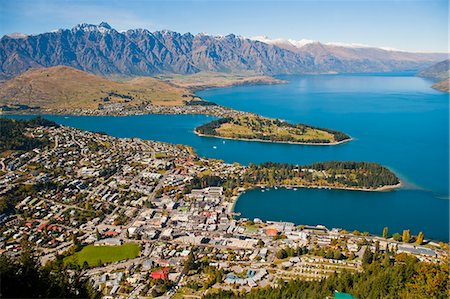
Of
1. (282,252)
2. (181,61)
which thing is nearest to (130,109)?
(282,252)

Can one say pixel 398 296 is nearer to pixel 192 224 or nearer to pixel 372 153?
pixel 192 224

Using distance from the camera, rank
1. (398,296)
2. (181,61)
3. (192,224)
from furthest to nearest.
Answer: (181,61) < (192,224) < (398,296)

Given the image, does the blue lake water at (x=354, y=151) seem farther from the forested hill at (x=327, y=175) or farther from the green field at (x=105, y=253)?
the green field at (x=105, y=253)

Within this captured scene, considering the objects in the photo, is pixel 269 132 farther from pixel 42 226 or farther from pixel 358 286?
Answer: pixel 358 286

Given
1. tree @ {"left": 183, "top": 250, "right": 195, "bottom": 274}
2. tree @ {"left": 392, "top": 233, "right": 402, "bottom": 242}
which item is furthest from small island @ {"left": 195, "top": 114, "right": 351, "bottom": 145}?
tree @ {"left": 183, "top": 250, "right": 195, "bottom": 274}

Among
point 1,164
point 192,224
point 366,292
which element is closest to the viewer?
point 366,292
